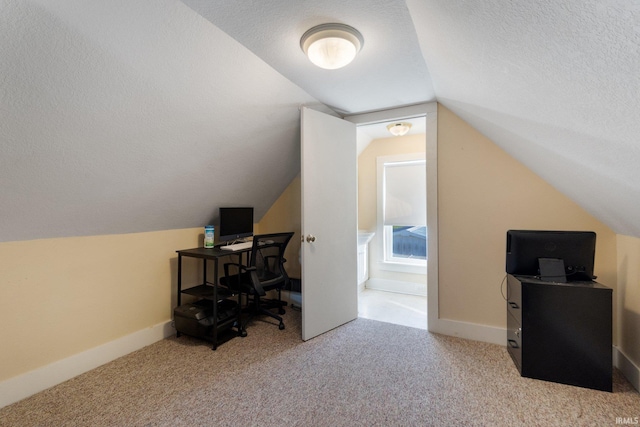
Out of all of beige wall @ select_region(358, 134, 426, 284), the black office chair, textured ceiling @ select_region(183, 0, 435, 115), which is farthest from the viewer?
beige wall @ select_region(358, 134, 426, 284)

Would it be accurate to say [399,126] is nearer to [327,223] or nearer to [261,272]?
[327,223]

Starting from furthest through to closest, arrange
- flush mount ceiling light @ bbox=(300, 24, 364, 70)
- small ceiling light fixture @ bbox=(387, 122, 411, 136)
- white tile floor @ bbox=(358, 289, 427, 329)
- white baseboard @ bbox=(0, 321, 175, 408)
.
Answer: small ceiling light fixture @ bbox=(387, 122, 411, 136)
white tile floor @ bbox=(358, 289, 427, 329)
white baseboard @ bbox=(0, 321, 175, 408)
flush mount ceiling light @ bbox=(300, 24, 364, 70)

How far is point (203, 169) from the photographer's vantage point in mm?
2520

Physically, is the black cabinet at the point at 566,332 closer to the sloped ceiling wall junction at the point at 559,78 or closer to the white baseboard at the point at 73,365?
the sloped ceiling wall junction at the point at 559,78

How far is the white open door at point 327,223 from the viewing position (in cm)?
262

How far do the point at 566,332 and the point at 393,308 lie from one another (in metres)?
1.79

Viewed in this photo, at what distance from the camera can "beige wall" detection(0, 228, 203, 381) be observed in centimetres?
185

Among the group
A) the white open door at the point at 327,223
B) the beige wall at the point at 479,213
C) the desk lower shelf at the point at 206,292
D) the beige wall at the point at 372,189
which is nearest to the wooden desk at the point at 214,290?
the desk lower shelf at the point at 206,292

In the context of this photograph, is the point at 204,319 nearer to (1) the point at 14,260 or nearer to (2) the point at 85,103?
(1) the point at 14,260

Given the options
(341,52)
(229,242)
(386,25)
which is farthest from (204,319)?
(386,25)

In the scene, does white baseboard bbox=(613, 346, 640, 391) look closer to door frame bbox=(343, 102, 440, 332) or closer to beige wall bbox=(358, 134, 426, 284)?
door frame bbox=(343, 102, 440, 332)

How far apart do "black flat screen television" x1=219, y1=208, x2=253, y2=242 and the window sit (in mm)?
2015

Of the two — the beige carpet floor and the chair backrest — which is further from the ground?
Result: the chair backrest

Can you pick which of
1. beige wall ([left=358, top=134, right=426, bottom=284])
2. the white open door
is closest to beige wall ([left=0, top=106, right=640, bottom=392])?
the white open door
